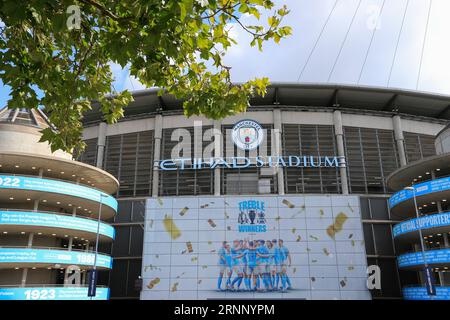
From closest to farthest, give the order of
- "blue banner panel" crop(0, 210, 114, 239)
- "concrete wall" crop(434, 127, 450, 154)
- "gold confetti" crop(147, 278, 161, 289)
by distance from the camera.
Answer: "blue banner panel" crop(0, 210, 114, 239) → "gold confetti" crop(147, 278, 161, 289) → "concrete wall" crop(434, 127, 450, 154)

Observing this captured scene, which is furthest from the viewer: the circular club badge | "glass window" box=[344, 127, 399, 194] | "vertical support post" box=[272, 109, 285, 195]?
the circular club badge

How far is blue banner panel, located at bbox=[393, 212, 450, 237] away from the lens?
31.8 m

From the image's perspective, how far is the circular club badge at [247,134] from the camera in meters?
→ 44.3

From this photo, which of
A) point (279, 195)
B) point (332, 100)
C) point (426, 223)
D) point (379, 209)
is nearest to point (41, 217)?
point (279, 195)

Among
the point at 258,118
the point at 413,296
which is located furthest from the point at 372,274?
the point at 258,118

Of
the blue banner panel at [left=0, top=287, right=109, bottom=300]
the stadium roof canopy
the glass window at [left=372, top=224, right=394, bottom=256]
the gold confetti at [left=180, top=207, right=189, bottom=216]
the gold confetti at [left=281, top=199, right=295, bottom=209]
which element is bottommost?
the blue banner panel at [left=0, top=287, right=109, bottom=300]

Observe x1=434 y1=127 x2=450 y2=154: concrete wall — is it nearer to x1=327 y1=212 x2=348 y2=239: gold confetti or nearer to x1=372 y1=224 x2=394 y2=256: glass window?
x1=372 y1=224 x2=394 y2=256: glass window

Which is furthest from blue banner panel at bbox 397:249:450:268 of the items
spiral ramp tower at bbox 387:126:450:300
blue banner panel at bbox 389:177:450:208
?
blue banner panel at bbox 389:177:450:208

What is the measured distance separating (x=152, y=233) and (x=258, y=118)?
18852 mm

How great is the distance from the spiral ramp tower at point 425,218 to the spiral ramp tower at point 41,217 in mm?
28989

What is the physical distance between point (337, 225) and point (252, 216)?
865cm

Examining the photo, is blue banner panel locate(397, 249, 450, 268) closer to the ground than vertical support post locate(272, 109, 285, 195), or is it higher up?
closer to the ground

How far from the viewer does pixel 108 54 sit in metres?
7.12
